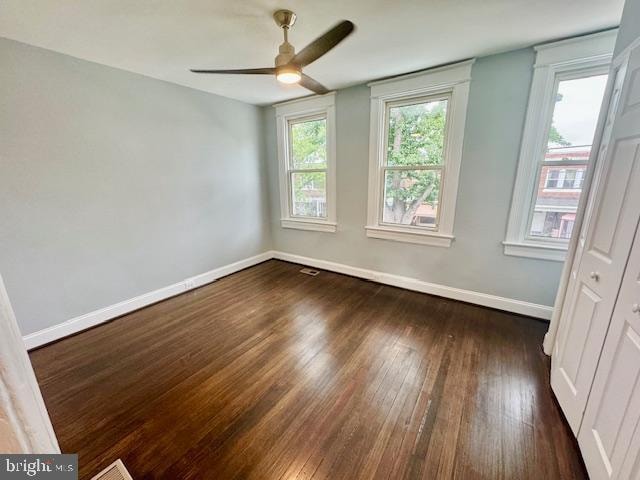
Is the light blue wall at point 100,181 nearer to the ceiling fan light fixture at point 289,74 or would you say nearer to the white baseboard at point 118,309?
the white baseboard at point 118,309

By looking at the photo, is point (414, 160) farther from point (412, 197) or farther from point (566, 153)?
point (566, 153)

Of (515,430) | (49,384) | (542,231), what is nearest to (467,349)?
(515,430)

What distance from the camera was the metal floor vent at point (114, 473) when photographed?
4.22 feet

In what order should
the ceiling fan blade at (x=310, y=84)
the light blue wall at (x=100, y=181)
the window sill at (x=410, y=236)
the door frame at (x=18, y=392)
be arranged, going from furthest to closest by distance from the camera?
the window sill at (x=410, y=236) < the light blue wall at (x=100, y=181) < the ceiling fan blade at (x=310, y=84) < the door frame at (x=18, y=392)

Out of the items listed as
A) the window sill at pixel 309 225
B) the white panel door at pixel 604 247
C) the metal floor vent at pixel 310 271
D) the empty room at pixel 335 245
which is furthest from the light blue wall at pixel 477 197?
the white panel door at pixel 604 247

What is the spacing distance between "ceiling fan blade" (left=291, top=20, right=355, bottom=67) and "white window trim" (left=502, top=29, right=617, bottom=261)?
1.91 m

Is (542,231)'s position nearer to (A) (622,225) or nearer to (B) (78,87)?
(A) (622,225)

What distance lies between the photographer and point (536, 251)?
2486 millimetres

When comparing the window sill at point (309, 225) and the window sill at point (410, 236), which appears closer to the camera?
the window sill at point (410, 236)

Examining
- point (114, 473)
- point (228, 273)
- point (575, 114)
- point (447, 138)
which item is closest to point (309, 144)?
point (447, 138)

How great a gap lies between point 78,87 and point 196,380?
268 centimetres

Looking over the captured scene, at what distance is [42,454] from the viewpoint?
0.49 meters

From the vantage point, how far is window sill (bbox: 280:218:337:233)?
12.6 ft

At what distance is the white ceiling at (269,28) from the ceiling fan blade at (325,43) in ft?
1.12
